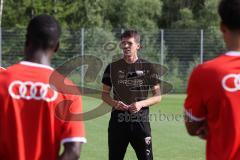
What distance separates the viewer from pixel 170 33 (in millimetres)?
33344

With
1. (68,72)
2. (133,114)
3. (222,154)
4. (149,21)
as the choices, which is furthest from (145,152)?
(149,21)

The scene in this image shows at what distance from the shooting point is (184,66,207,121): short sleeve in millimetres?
4035

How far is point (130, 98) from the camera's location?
8227 mm

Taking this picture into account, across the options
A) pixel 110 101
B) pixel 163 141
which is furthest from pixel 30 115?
pixel 163 141

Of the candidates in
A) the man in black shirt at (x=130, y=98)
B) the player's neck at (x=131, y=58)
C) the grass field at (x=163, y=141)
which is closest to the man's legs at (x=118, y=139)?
the man in black shirt at (x=130, y=98)

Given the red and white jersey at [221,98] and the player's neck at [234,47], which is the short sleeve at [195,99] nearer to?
the red and white jersey at [221,98]

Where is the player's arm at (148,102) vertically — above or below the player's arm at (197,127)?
below

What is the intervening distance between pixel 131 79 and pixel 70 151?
414 cm

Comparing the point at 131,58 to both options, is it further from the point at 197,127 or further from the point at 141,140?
the point at 197,127

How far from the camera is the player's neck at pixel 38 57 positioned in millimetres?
4160

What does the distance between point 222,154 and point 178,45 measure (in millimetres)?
29319

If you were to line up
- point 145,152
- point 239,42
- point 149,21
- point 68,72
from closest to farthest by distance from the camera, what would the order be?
point 239,42, point 145,152, point 68,72, point 149,21

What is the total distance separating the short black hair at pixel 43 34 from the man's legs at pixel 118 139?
12.6 ft

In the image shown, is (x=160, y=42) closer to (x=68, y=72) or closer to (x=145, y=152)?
(x=68, y=72)
